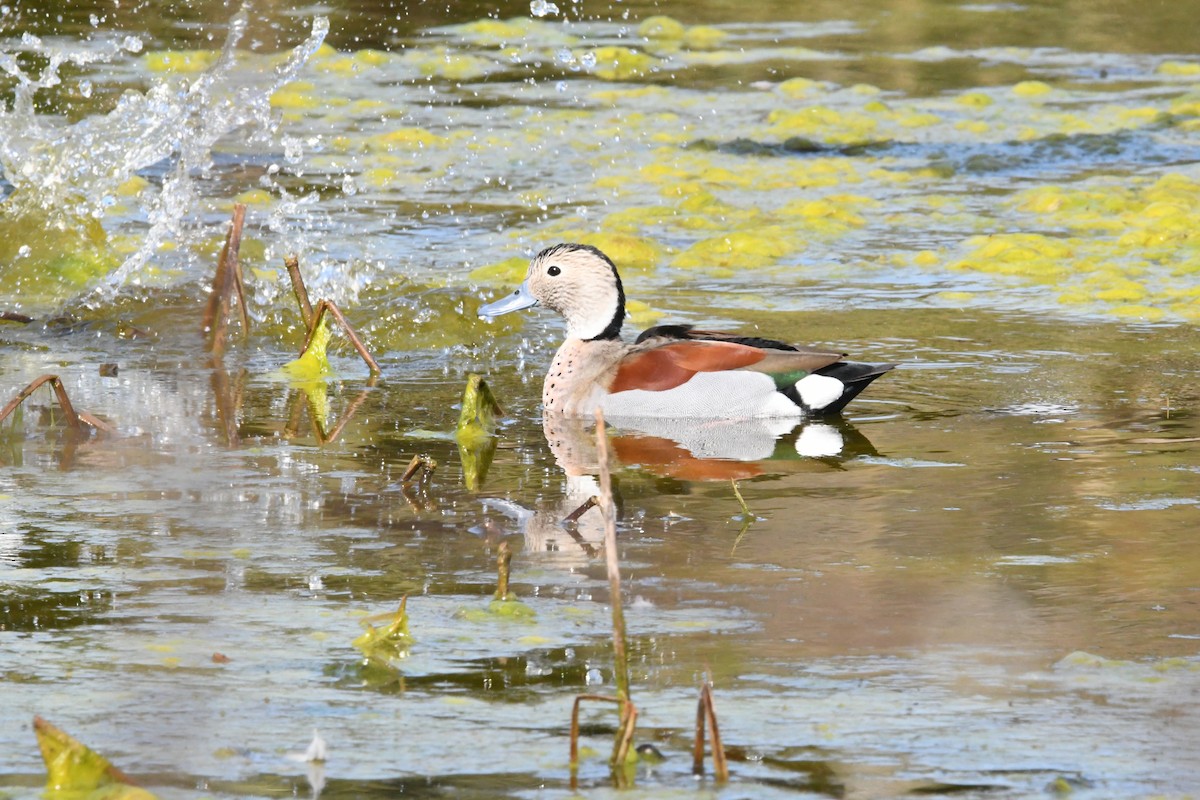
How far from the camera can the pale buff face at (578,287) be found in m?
8.87

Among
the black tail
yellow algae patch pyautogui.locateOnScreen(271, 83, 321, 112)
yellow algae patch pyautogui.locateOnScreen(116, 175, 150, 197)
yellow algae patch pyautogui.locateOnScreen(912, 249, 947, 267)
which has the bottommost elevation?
the black tail

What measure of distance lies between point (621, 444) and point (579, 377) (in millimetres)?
710

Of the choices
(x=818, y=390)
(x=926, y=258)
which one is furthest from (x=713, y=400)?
(x=926, y=258)

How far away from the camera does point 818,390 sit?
8.08 metres

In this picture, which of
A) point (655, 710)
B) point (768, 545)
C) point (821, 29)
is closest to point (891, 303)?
point (768, 545)

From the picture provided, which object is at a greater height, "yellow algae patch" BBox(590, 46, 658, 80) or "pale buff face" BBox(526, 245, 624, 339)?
"yellow algae patch" BBox(590, 46, 658, 80)

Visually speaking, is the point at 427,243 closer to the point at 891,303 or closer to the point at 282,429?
the point at 891,303

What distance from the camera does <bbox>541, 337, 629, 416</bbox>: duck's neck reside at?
324 inches

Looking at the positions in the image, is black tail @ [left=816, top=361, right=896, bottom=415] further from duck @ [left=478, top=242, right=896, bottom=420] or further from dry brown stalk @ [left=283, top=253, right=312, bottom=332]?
dry brown stalk @ [left=283, top=253, right=312, bottom=332]

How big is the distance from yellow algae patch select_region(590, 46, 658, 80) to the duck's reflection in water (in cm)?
971

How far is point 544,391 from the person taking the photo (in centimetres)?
846

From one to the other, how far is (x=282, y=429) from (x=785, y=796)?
4.20m

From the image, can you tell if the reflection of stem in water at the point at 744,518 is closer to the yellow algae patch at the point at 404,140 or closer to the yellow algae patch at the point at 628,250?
the yellow algae patch at the point at 628,250

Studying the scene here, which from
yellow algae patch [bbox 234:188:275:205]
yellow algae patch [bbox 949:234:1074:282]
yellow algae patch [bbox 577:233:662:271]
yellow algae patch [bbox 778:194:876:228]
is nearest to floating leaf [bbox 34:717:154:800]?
yellow algae patch [bbox 577:233:662:271]
